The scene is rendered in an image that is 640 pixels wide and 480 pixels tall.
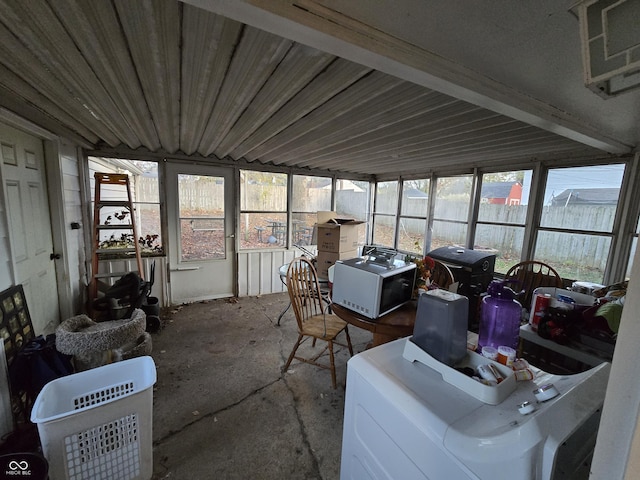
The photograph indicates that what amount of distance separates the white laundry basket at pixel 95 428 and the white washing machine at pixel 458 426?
115cm

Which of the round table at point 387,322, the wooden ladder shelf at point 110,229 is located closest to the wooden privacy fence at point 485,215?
the wooden ladder shelf at point 110,229

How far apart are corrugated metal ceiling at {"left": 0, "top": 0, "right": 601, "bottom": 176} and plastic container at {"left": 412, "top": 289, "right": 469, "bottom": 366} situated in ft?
3.71

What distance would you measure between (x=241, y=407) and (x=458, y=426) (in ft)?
5.84

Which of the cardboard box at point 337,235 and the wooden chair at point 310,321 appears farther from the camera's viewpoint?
the cardboard box at point 337,235

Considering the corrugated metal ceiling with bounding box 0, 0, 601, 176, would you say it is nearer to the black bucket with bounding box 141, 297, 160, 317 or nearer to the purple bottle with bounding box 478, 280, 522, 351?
the purple bottle with bounding box 478, 280, 522, 351

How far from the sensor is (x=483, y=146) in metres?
2.69

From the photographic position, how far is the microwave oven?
5.56 feet

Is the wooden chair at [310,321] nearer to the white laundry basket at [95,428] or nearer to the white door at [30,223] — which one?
the white laundry basket at [95,428]

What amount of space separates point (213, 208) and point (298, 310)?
242 centimetres

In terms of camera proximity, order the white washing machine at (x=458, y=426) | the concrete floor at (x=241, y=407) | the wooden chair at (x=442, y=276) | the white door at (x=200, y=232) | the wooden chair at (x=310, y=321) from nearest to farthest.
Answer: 1. the white washing machine at (x=458, y=426)
2. the concrete floor at (x=241, y=407)
3. the wooden chair at (x=310, y=321)
4. the wooden chair at (x=442, y=276)
5. the white door at (x=200, y=232)

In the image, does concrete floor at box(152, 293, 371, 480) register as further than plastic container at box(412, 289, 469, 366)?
Yes

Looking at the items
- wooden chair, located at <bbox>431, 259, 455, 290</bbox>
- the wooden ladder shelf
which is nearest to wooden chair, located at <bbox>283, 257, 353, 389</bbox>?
wooden chair, located at <bbox>431, 259, 455, 290</bbox>

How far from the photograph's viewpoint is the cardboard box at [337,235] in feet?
13.0

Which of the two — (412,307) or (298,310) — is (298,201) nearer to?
(298,310)
